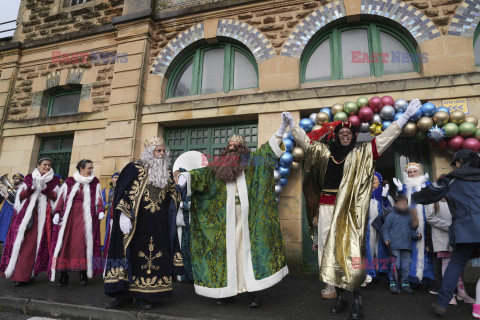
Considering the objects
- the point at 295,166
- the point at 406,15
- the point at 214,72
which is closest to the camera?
the point at 295,166

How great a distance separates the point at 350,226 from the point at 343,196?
0.34 m

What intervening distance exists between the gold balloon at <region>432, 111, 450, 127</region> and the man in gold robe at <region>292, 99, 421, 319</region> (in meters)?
1.76

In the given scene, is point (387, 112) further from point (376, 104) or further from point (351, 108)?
point (351, 108)

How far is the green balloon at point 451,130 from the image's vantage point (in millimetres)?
4852

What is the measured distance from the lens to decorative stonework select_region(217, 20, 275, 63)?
22.2 ft

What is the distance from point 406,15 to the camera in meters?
6.10

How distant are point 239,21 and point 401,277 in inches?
239

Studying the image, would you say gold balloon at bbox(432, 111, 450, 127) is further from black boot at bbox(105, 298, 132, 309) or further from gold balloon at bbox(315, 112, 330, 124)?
black boot at bbox(105, 298, 132, 309)

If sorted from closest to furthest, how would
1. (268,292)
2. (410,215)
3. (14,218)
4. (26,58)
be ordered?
(268,292) → (410,215) → (14,218) → (26,58)

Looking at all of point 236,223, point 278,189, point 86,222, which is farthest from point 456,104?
point 86,222

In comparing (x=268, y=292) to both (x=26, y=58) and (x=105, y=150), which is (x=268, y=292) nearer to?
(x=105, y=150)

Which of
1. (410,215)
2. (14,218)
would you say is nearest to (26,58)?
(14,218)

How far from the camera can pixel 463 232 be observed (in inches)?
129

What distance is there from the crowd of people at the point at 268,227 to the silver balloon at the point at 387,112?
0.94 meters
